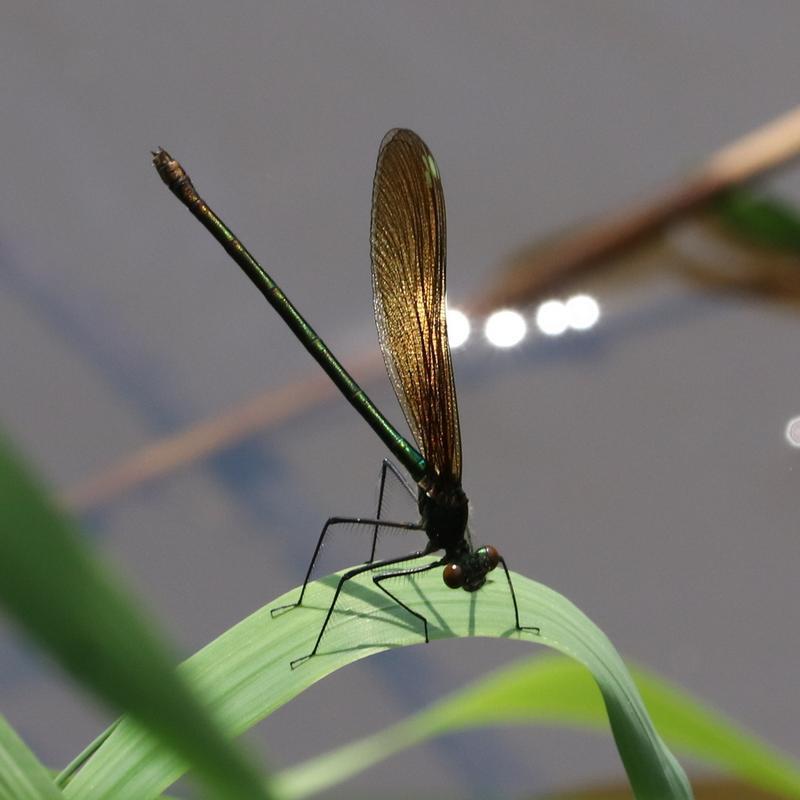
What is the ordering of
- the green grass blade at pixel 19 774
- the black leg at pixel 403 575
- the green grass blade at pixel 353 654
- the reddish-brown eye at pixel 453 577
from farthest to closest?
the reddish-brown eye at pixel 453 577, the black leg at pixel 403 575, the green grass blade at pixel 353 654, the green grass blade at pixel 19 774

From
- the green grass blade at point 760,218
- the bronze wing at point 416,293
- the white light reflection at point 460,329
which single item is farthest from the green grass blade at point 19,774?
the green grass blade at point 760,218

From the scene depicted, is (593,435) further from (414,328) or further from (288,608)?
(288,608)

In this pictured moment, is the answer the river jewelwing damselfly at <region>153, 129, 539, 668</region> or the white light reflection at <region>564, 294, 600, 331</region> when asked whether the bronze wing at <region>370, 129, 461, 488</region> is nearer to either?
the river jewelwing damselfly at <region>153, 129, 539, 668</region>

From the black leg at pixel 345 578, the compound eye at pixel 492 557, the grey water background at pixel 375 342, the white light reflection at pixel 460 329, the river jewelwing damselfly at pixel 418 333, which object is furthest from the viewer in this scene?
the white light reflection at pixel 460 329

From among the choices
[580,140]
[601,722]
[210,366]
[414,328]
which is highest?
[580,140]

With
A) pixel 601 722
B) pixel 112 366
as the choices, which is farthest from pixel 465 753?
pixel 112 366

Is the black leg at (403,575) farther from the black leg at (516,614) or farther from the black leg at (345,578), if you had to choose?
the black leg at (516,614)

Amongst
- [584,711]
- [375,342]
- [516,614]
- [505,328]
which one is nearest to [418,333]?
[516,614]
